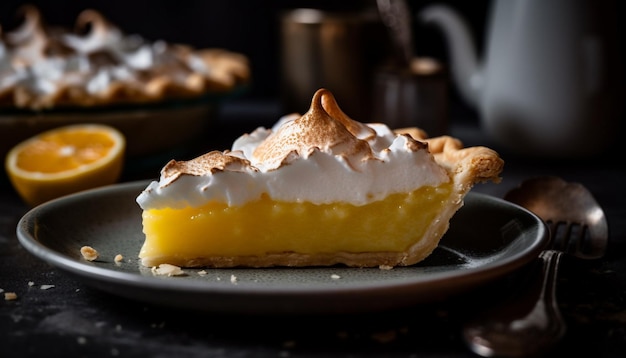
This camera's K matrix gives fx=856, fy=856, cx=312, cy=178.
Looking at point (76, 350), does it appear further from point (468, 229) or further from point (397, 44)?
point (397, 44)

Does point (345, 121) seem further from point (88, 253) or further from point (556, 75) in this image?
point (556, 75)

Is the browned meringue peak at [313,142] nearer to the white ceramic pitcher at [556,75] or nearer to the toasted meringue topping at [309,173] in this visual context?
the toasted meringue topping at [309,173]

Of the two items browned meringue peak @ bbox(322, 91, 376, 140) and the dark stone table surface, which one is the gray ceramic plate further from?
browned meringue peak @ bbox(322, 91, 376, 140)

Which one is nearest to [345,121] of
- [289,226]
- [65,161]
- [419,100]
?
[289,226]

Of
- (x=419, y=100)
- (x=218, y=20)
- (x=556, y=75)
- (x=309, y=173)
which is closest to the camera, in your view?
(x=309, y=173)

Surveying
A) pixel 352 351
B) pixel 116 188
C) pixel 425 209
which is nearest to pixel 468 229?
pixel 425 209
